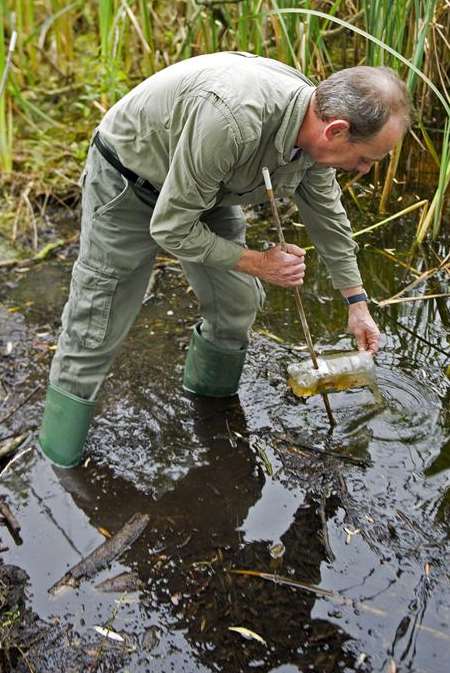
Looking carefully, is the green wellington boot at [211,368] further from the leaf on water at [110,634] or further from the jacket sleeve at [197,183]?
the leaf on water at [110,634]

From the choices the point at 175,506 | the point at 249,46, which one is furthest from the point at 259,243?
the point at 175,506

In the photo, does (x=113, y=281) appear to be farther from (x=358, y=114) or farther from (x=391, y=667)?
(x=391, y=667)

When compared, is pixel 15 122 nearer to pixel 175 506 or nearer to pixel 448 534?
pixel 175 506

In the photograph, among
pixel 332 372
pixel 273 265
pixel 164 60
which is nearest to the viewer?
pixel 273 265

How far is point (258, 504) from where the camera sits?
3.19 metres

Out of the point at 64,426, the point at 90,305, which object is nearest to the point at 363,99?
the point at 90,305

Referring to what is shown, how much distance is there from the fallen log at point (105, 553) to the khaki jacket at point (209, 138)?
112 cm

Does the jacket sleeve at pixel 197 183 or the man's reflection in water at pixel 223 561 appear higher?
the jacket sleeve at pixel 197 183

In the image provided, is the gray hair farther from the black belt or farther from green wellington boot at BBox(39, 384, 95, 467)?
green wellington boot at BBox(39, 384, 95, 467)

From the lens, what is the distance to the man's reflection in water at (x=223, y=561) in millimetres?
2576

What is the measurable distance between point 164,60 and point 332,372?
3.27 meters

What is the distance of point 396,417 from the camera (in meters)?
3.54

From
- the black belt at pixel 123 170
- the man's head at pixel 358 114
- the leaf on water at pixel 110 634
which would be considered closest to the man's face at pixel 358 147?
the man's head at pixel 358 114

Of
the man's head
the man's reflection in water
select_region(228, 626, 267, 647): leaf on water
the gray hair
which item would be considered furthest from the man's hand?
select_region(228, 626, 267, 647): leaf on water
